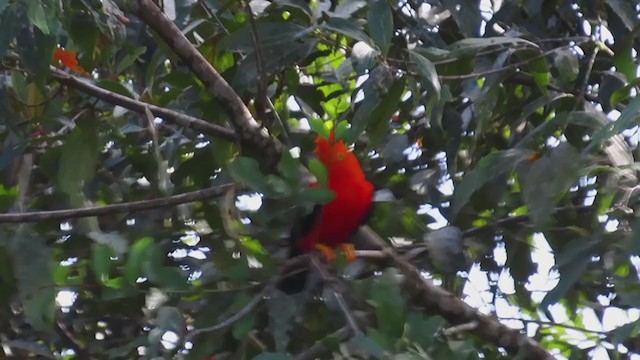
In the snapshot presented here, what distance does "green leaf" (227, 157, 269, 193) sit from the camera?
254 centimetres

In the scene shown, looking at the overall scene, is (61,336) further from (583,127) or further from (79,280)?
(583,127)

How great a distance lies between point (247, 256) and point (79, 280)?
46 centimetres

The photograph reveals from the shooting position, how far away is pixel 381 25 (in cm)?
260

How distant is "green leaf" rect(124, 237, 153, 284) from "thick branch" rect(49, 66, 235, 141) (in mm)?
672

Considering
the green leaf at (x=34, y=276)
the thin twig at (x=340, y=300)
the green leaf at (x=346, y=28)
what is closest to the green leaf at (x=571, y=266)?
the thin twig at (x=340, y=300)

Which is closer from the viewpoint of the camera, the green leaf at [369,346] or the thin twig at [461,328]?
the green leaf at [369,346]

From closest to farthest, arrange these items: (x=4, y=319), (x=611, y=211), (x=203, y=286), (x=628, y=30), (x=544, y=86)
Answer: (x=611, y=211), (x=203, y=286), (x=544, y=86), (x=628, y=30), (x=4, y=319)

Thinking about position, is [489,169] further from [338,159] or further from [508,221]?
[338,159]

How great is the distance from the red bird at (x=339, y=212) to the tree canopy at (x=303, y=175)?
0.09 meters

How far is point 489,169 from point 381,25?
0.47 metres

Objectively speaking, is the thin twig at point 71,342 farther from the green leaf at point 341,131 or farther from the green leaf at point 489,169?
the green leaf at point 489,169

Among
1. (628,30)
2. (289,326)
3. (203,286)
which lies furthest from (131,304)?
(628,30)

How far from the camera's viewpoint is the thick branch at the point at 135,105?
304cm

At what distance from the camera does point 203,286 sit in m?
2.85
